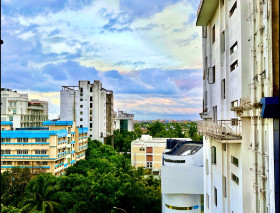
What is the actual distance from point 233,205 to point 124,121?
107060 mm

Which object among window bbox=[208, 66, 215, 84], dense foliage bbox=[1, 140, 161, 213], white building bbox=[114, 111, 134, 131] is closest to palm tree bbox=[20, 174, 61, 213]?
dense foliage bbox=[1, 140, 161, 213]

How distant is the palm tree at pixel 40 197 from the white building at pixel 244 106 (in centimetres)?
1693

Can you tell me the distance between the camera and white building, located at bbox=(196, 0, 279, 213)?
8.93 metres

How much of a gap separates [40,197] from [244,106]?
23784 millimetres

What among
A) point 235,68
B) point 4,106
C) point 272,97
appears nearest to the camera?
point 272,97

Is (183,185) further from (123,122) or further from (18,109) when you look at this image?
(123,122)

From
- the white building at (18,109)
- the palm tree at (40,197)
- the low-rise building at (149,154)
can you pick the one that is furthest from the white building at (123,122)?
the palm tree at (40,197)

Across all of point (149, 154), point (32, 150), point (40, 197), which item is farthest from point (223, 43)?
point (149, 154)

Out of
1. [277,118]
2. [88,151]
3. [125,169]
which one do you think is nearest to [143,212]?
[125,169]

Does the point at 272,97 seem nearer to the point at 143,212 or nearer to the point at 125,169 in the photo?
the point at 143,212

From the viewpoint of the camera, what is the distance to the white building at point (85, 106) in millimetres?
67500

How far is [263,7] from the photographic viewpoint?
957 cm

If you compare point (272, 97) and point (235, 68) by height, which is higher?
point (235, 68)

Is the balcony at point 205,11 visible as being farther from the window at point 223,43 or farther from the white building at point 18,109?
the white building at point 18,109
